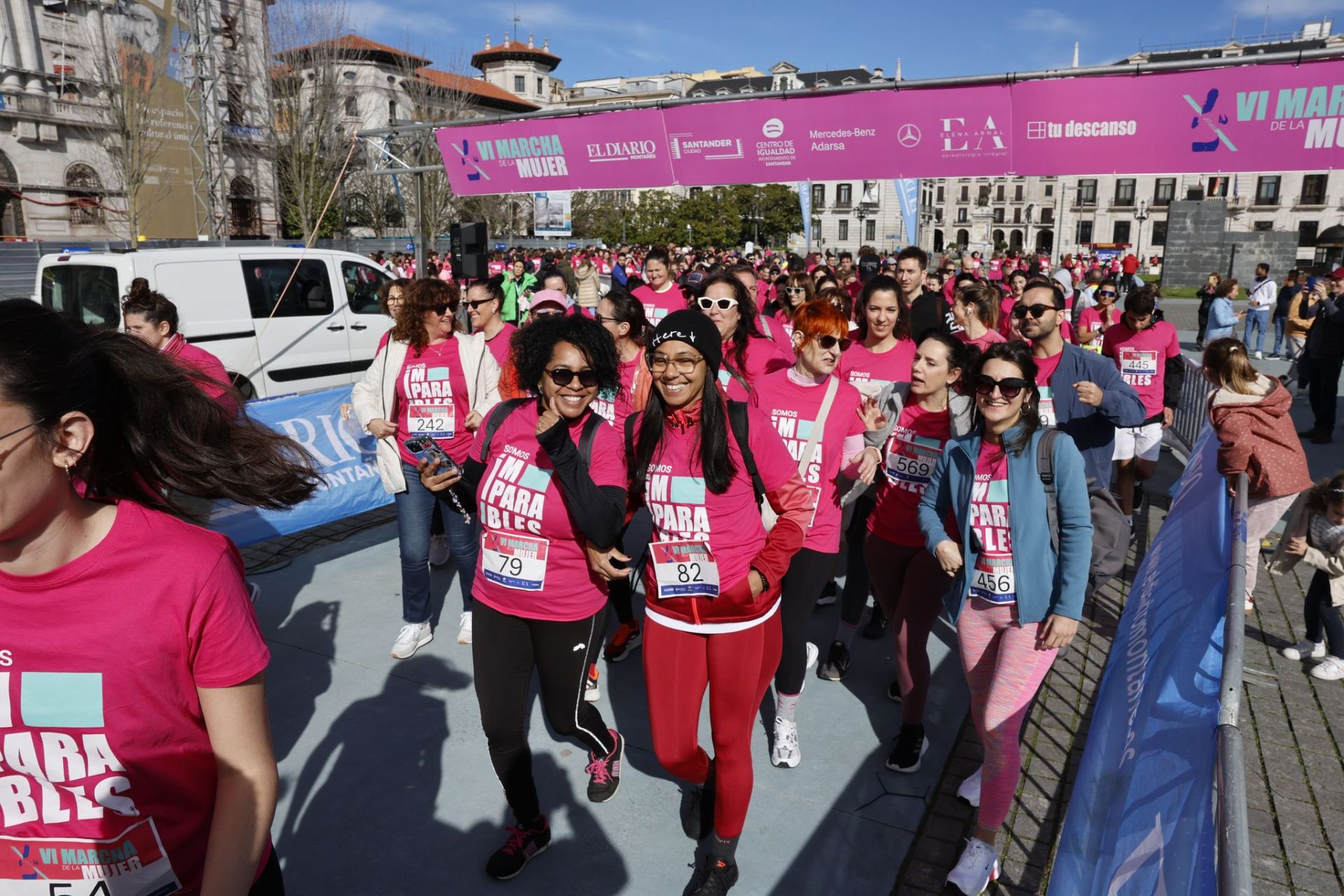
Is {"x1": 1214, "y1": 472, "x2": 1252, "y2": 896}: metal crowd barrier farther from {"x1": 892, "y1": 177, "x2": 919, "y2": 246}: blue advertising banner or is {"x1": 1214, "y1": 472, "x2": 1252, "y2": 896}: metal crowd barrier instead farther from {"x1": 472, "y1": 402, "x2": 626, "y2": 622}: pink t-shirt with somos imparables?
{"x1": 892, "y1": 177, "x2": 919, "y2": 246}: blue advertising banner

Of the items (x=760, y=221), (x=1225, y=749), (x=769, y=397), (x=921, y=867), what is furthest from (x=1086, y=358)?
(x=760, y=221)

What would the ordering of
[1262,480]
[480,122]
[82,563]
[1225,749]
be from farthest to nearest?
[480,122]
[1262,480]
[1225,749]
[82,563]

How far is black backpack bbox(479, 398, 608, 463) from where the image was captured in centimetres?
297

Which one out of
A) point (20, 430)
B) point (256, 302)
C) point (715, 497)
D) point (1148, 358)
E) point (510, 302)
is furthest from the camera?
point (510, 302)

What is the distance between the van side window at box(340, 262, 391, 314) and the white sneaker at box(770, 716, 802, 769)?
28.2ft

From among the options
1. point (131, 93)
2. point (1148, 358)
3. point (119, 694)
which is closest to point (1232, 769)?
point (119, 694)

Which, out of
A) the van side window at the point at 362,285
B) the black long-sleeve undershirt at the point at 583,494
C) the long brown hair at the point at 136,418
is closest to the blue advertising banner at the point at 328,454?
the black long-sleeve undershirt at the point at 583,494

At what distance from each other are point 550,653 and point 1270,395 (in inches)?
182

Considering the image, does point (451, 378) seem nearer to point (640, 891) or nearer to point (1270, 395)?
point (640, 891)

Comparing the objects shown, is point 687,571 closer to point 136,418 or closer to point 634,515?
point 634,515

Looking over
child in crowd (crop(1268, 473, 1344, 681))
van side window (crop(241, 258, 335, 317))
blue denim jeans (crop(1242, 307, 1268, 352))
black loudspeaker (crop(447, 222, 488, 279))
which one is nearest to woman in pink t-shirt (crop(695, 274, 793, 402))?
child in crowd (crop(1268, 473, 1344, 681))

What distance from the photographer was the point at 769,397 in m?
4.03

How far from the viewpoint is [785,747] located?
3826mm

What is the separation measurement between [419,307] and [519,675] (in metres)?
2.31
